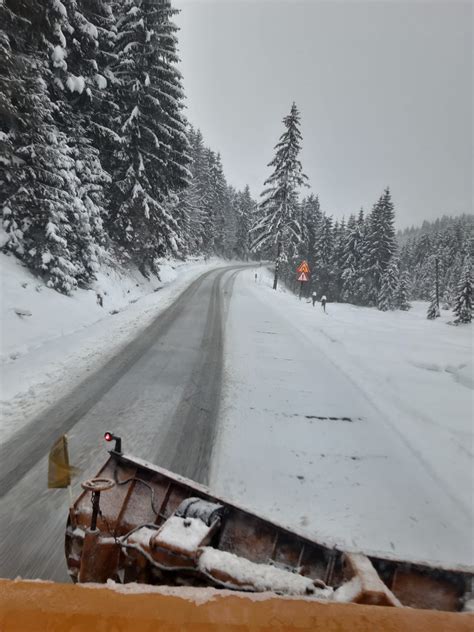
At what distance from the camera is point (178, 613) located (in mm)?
936

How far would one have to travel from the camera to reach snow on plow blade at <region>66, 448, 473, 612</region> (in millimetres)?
1801

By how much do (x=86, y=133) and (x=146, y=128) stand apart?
280 cm

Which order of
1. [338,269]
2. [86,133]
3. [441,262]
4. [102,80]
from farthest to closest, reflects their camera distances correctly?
[441,262] → [338,269] → [86,133] → [102,80]

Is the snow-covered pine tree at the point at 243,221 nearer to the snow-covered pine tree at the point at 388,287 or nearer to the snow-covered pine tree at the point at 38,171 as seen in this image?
the snow-covered pine tree at the point at 388,287

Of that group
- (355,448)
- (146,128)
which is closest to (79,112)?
(146,128)

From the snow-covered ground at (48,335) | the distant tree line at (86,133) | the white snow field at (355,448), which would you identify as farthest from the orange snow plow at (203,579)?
the distant tree line at (86,133)

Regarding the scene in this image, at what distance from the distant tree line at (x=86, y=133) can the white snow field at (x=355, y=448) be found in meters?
6.94

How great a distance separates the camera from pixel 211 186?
5172 centimetres

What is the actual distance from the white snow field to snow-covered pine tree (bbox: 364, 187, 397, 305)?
1597 inches

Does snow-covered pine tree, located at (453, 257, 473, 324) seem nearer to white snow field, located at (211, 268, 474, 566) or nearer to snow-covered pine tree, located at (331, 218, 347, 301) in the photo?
snow-covered pine tree, located at (331, 218, 347, 301)

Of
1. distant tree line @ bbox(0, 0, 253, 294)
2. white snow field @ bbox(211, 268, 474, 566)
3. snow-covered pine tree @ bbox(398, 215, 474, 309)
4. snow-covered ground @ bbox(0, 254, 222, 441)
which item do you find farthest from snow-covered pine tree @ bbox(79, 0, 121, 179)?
snow-covered pine tree @ bbox(398, 215, 474, 309)

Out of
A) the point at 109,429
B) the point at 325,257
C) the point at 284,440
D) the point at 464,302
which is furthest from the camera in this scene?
the point at 325,257

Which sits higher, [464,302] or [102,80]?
[102,80]

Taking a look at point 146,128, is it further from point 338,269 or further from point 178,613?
point 338,269
